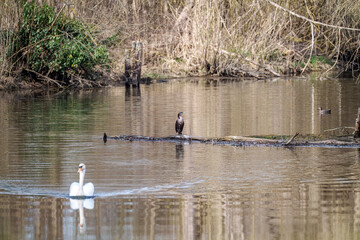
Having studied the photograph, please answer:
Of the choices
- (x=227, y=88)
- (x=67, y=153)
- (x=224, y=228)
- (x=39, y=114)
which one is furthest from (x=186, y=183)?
(x=227, y=88)

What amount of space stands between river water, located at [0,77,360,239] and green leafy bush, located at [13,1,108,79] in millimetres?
7561

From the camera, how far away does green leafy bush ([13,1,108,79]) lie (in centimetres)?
3325

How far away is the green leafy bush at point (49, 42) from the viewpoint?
3325 centimetres

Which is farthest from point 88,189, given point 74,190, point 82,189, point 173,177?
point 173,177

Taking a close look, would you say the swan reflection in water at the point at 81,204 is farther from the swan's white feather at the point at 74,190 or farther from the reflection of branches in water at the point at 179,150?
the reflection of branches in water at the point at 179,150

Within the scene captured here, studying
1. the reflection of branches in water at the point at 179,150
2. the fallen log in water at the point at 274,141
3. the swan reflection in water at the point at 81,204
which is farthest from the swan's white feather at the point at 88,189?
the fallen log in water at the point at 274,141

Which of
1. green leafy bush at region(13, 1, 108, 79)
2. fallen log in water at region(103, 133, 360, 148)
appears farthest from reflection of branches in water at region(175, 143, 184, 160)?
green leafy bush at region(13, 1, 108, 79)

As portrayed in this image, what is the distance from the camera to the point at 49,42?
33.3 m

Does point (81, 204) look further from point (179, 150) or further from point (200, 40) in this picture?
point (200, 40)

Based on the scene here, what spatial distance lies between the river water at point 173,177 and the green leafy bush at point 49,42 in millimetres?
7561

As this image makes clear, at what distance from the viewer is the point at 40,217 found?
35.0 feet

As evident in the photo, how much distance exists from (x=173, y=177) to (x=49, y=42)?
68.4 ft

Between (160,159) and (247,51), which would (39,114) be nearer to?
(160,159)

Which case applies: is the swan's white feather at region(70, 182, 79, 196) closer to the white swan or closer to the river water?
the white swan
